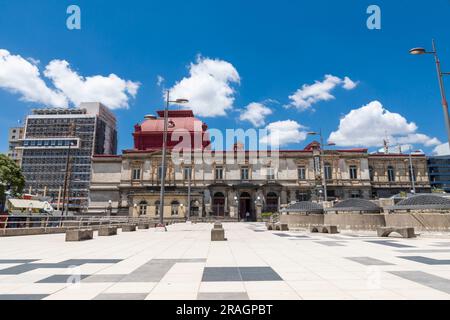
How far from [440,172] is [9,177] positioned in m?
120

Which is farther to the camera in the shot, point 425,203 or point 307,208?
point 307,208

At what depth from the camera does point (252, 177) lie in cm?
5822

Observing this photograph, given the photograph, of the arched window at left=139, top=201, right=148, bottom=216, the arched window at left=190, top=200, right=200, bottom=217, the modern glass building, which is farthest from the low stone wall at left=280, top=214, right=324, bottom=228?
the modern glass building

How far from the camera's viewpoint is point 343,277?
244 inches

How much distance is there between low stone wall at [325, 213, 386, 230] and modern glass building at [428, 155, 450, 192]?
323ft

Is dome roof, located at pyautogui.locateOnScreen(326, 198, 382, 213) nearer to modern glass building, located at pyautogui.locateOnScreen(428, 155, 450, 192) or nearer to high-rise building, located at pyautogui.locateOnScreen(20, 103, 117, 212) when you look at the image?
high-rise building, located at pyautogui.locateOnScreen(20, 103, 117, 212)

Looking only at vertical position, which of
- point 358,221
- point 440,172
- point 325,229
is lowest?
point 325,229

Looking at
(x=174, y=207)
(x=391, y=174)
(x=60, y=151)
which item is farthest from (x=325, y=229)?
(x=60, y=151)

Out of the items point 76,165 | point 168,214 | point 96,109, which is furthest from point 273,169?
point 96,109

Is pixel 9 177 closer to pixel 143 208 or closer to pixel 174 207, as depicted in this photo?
pixel 143 208

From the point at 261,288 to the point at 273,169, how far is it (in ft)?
177

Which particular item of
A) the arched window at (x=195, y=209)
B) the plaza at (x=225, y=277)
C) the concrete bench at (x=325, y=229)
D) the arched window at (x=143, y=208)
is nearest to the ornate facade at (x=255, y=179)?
the arched window at (x=195, y=209)

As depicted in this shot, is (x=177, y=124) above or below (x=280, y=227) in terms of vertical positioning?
above
